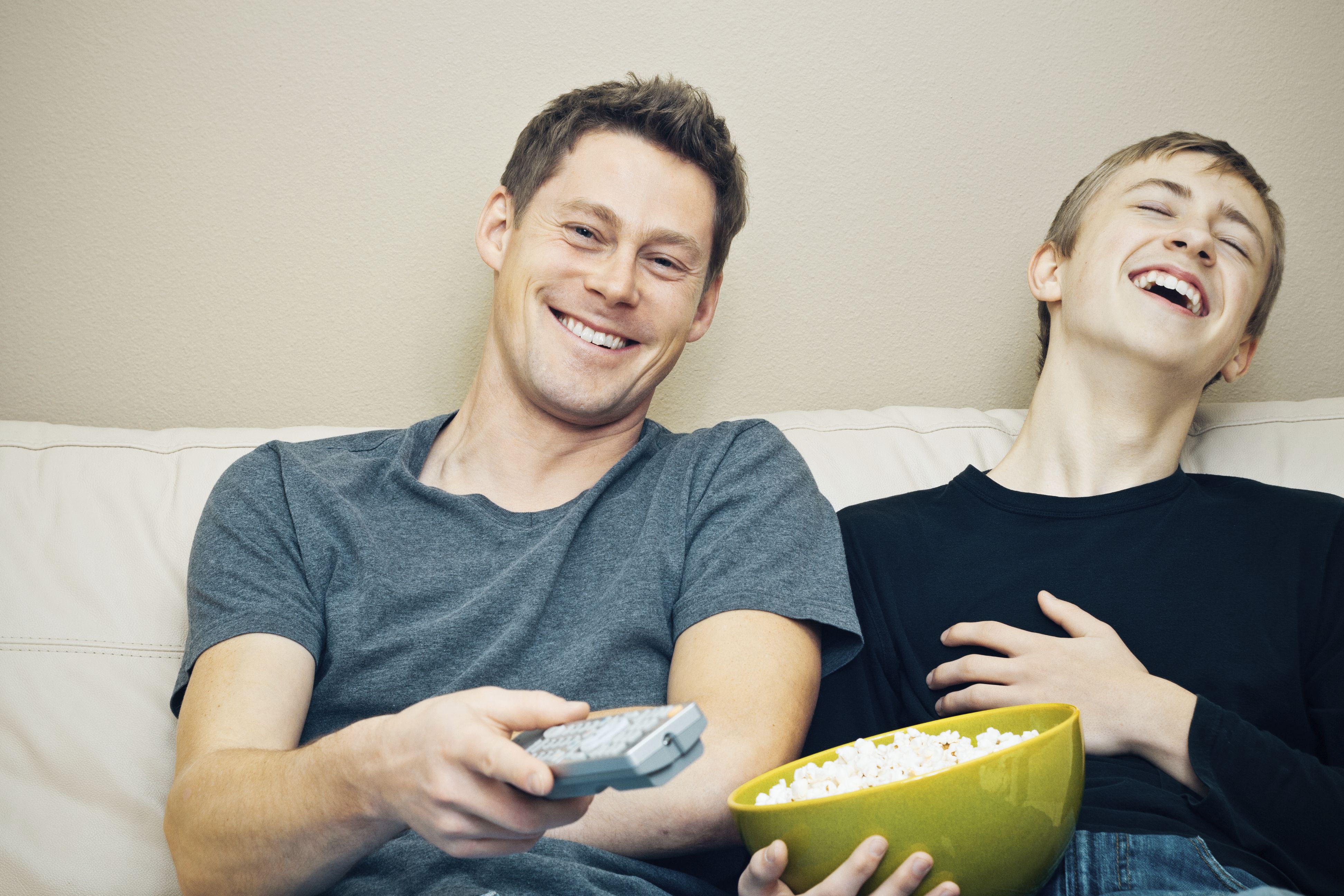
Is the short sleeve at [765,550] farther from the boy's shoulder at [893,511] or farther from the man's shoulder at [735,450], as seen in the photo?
the boy's shoulder at [893,511]

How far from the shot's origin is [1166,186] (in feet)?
4.35

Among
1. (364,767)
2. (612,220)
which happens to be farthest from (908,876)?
(612,220)

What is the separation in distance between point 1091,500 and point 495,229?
913 millimetres

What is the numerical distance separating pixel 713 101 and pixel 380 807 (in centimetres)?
132

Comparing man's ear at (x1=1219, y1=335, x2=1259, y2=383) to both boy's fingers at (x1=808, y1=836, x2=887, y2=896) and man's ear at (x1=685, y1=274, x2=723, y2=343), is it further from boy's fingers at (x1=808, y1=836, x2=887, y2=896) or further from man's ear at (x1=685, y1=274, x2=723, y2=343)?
boy's fingers at (x1=808, y1=836, x2=887, y2=896)

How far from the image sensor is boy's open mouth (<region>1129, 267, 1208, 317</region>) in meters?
1.26

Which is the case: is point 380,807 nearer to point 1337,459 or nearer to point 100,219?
point 100,219

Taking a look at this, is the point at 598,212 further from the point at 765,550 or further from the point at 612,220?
the point at 765,550

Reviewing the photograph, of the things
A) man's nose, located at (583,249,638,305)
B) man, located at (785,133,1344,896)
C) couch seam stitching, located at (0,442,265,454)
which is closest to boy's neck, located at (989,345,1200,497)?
man, located at (785,133,1344,896)

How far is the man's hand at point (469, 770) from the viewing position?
0.60 meters

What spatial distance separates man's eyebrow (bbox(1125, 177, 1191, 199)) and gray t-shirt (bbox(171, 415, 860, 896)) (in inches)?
26.9

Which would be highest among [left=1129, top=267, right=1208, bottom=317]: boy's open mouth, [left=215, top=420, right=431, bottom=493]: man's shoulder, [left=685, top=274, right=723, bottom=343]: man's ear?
[left=1129, top=267, right=1208, bottom=317]: boy's open mouth

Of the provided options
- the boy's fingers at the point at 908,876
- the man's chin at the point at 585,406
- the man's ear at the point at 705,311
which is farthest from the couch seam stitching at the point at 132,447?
the boy's fingers at the point at 908,876

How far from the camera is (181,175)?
1512mm
